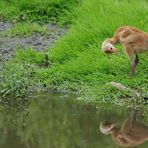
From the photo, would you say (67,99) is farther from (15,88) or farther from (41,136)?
(41,136)

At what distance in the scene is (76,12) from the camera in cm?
1362

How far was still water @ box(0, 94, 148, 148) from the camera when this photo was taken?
26.9ft

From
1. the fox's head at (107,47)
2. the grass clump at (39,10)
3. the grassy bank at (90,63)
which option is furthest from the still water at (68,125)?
the grass clump at (39,10)

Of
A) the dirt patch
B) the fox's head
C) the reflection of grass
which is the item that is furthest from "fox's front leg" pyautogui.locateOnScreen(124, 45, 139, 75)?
the reflection of grass

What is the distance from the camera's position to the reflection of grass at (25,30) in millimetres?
13500

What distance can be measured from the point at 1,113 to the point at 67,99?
100cm

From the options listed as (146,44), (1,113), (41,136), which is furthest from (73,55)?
(41,136)

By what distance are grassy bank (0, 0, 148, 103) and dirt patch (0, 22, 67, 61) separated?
0.57 meters

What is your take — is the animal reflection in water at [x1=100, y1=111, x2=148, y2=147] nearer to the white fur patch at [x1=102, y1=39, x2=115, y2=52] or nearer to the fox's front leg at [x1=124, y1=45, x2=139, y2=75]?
the fox's front leg at [x1=124, y1=45, x2=139, y2=75]

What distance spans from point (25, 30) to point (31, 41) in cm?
58

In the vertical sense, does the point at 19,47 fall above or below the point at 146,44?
below

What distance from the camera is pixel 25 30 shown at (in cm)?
1360

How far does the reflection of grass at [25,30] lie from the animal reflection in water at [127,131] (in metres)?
4.85

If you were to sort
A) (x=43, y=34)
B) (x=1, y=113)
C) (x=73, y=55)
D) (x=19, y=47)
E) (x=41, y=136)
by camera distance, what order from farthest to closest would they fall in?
1. (x=43, y=34)
2. (x=19, y=47)
3. (x=73, y=55)
4. (x=1, y=113)
5. (x=41, y=136)
